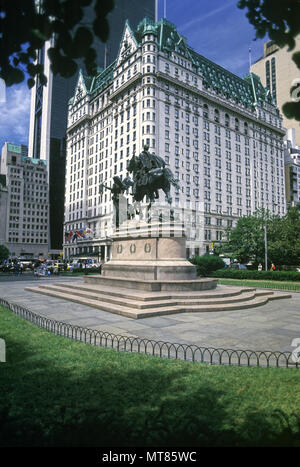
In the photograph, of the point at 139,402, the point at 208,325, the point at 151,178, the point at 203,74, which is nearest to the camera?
the point at 139,402

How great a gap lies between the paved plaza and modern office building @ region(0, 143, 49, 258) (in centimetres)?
10915

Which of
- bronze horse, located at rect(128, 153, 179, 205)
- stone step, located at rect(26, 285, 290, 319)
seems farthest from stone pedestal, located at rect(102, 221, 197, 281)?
stone step, located at rect(26, 285, 290, 319)

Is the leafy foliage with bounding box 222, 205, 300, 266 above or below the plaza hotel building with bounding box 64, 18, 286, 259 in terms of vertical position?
below

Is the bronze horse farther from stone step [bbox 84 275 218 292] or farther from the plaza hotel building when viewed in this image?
the plaza hotel building

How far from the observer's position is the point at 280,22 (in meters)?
3.20

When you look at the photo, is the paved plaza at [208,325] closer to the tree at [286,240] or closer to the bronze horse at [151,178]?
the bronze horse at [151,178]

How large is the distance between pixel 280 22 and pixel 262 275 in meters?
30.7

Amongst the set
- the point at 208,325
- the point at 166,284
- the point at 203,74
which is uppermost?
the point at 203,74

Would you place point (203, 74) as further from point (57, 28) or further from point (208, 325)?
point (57, 28)

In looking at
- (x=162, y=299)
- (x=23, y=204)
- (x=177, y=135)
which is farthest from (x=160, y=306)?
(x=23, y=204)

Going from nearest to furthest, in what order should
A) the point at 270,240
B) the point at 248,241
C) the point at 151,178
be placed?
the point at 151,178, the point at 270,240, the point at 248,241

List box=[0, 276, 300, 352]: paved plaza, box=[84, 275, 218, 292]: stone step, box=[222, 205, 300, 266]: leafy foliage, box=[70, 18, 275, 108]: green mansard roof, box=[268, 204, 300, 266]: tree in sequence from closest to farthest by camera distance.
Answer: box=[0, 276, 300, 352]: paved plaza < box=[84, 275, 218, 292]: stone step < box=[268, 204, 300, 266]: tree < box=[222, 205, 300, 266]: leafy foliage < box=[70, 18, 275, 108]: green mansard roof

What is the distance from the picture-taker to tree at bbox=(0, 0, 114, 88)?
279 centimetres

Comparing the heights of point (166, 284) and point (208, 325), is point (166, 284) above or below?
above
